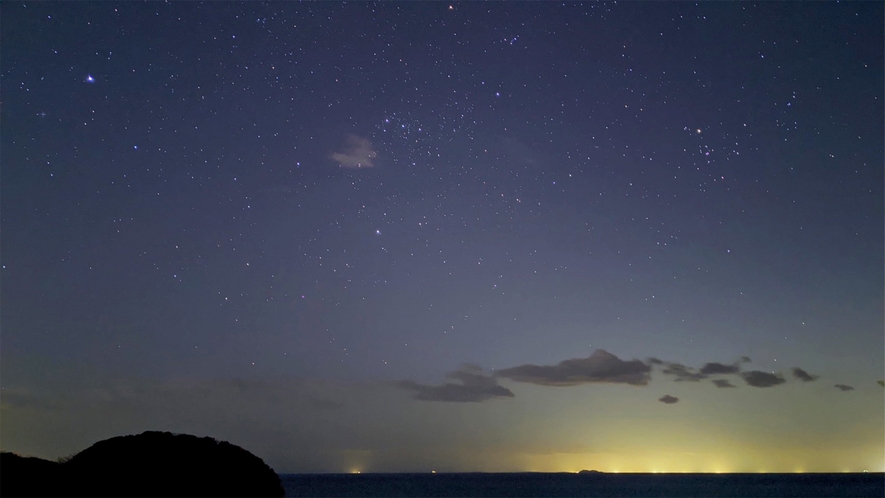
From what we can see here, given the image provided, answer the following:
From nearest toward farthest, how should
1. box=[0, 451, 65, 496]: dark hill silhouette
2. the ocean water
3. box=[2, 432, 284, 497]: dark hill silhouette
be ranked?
1. box=[0, 451, 65, 496]: dark hill silhouette
2. box=[2, 432, 284, 497]: dark hill silhouette
3. the ocean water

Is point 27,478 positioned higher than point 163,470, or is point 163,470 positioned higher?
point 163,470

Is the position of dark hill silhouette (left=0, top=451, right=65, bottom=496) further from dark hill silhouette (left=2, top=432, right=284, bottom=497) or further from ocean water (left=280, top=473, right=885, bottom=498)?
ocean water (left=280, top=473, right=885, bottom=498)

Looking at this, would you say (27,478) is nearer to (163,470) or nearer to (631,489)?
(163,470)

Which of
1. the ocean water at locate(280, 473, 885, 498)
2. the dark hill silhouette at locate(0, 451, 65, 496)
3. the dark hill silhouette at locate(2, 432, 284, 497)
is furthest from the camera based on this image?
the ocean water at locate(280, 473, 885, 498)

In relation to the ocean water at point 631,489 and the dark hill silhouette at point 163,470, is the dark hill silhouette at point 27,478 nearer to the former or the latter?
the dark hill silhouette at point 163,470

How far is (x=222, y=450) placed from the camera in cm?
1786

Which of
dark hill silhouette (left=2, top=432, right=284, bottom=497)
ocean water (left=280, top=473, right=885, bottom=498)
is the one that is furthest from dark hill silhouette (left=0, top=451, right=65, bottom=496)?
ocean water (left=280, top=473, right=885, bottom=498)

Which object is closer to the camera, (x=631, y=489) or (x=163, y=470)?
(x=163, y=470)

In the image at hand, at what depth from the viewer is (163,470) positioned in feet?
53.0

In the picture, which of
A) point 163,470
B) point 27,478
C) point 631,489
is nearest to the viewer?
point 27,478

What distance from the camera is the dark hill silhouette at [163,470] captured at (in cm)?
1522

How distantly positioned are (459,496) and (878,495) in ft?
164

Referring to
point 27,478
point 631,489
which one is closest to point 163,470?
point 27,478

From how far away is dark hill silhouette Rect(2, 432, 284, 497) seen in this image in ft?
49.9
